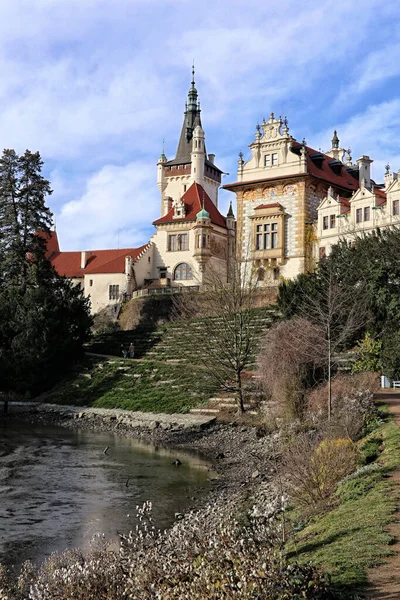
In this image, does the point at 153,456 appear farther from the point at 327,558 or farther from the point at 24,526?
the point at 327,558

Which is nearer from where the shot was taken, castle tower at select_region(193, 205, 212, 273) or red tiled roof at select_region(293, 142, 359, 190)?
red tiled roof at select_region(293, 142, 359, 190)

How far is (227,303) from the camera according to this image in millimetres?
36875

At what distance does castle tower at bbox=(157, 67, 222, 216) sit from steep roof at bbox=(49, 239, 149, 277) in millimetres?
8048

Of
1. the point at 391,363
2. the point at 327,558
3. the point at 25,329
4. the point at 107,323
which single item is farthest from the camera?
the point at 107,323

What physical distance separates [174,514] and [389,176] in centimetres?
4368

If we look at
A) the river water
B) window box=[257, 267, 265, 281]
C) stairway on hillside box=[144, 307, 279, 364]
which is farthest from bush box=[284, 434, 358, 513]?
window box=[257, 267, 265, 281]

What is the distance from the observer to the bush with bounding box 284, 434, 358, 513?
1509 centimetres

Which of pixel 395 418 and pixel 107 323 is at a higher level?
pixel 107 323

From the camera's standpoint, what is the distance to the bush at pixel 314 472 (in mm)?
15094

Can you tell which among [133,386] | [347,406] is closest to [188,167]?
[133,386]

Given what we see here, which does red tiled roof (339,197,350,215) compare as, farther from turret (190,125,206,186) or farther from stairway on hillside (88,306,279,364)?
turret (190,125,206,186)

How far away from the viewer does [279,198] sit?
5794cm

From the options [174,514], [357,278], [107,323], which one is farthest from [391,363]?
[107,323]

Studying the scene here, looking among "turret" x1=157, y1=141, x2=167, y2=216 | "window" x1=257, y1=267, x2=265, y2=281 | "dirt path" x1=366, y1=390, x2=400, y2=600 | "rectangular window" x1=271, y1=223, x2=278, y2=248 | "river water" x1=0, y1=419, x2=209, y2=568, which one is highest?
"turret" x1=157, y1=141, x2=167, y2=216
